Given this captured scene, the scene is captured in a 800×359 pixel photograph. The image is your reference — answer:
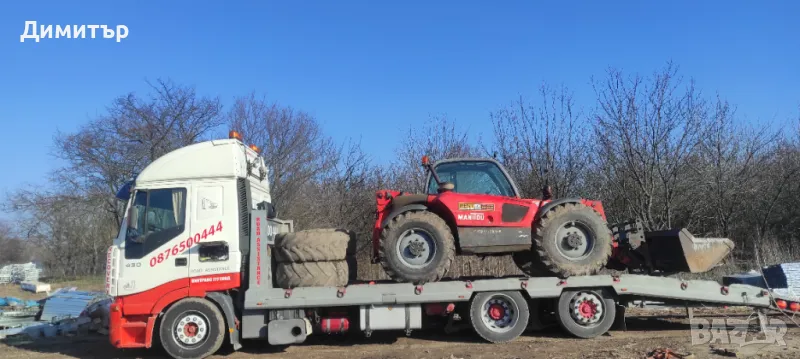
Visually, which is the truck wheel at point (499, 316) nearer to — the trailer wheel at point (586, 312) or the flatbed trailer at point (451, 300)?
the flatbed trailer at point (451, 300)

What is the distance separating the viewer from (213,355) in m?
8.63

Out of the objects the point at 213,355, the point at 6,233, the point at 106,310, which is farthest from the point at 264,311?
the point at 6,233

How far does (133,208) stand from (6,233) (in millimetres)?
60212

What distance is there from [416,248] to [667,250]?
4.06 m

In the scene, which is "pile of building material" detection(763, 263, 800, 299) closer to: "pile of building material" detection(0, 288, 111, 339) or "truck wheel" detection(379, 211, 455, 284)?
"truck wheel" detection(379, 211, 455, 284)

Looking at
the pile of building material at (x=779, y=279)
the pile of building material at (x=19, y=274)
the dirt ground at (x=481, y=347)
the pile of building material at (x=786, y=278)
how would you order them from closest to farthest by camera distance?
the dirt ground at (x=481, y=347) < the pile of building material at (x=779, y=279) < the pile of building material at (x=786, y=278) < the pile of building material at (x=19, y=274)

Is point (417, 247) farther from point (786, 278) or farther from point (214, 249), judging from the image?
point (786, 278)

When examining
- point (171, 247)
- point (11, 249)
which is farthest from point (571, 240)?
point (11, 249)

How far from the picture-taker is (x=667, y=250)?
875 centimetres

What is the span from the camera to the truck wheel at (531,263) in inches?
342

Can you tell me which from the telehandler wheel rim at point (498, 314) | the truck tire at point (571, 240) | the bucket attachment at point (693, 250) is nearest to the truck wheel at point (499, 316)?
the telehandler wheel rim at point (498, 314)

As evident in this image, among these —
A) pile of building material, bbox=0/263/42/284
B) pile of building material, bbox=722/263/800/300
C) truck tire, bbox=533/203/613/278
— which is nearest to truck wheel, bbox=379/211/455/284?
truck tire, bbox=533/203/613/278

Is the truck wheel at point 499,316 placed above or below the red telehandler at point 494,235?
below

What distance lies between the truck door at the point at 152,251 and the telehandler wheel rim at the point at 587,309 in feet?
19.5
